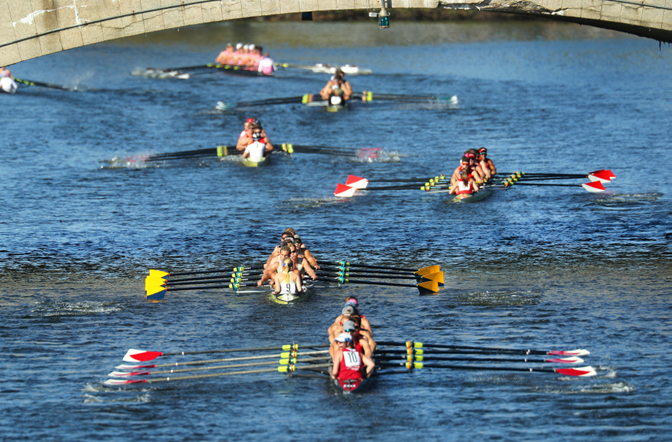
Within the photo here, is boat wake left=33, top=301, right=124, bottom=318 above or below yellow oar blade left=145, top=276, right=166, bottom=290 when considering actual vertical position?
below

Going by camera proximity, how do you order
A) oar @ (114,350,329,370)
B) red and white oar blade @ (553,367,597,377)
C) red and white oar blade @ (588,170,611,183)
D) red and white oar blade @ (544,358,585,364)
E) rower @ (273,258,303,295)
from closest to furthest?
red and white oar blade @ (553,367,597,377) < red and white oar blade @ (544,358,585,364) < oar @ (114,350,329,370) < rower @ (273,258,303,295) < red and white oar blade @ (588,170,611,183)

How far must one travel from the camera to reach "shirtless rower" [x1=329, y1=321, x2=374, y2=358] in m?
18.9

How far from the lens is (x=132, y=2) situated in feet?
86.8

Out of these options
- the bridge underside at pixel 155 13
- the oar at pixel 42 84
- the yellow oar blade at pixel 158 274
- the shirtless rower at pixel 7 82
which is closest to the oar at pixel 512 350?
the yellow oar blade at pixel 158 274

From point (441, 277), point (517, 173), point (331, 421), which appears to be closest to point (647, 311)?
point (441, 277)

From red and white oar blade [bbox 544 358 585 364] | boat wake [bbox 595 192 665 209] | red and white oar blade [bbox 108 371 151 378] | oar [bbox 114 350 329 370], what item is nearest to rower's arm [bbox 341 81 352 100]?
boat wake [bbox 595 192 665 209]

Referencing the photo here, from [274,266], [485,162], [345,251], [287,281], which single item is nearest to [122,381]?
[287,281]

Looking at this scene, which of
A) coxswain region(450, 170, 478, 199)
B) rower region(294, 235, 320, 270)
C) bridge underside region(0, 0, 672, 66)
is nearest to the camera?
rower region(294, 235, 320, 270)

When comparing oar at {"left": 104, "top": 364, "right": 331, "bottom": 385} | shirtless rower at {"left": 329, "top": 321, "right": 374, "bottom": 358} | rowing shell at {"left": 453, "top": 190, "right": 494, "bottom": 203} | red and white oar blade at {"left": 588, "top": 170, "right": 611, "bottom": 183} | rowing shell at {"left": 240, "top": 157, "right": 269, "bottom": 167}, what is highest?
shirtless rower at {"left": 329, "top": 321, "right": 374, "bottom": 358}

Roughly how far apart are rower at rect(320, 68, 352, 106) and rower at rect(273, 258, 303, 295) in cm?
3121

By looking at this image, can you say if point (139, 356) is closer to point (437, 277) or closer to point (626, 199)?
point (437, 277)

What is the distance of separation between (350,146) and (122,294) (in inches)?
865

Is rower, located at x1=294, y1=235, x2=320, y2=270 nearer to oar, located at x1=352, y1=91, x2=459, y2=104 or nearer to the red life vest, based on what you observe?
the red life vest

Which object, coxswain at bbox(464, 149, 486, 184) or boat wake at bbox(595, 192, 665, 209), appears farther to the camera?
coxswain at bbox(464, 149, 486, 184)
